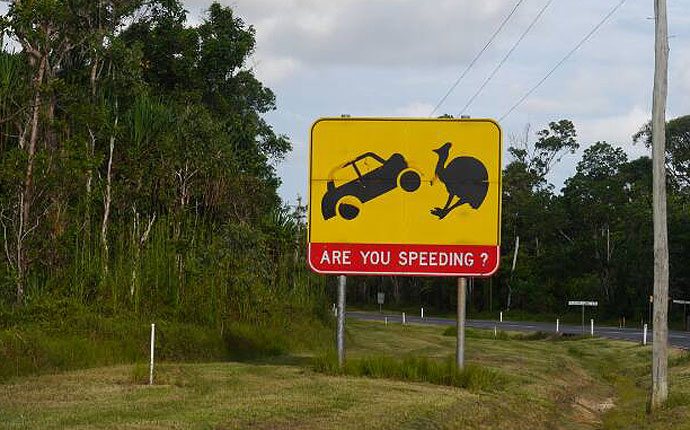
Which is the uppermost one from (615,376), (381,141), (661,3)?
(661,3)

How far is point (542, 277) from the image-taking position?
9556 centimetres

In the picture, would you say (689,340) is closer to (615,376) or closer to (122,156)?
(615,376)

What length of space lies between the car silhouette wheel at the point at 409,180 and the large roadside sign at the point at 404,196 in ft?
0.07

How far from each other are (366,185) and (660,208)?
6.24m

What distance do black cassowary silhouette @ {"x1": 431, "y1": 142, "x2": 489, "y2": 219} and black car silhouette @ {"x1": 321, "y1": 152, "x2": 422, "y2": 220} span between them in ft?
2.35

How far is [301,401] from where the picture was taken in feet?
55.4

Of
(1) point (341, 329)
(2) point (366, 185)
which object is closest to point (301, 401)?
(1) point (341, 329)

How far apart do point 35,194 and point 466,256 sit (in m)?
11.9

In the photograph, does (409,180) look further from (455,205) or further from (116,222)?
(116,222)

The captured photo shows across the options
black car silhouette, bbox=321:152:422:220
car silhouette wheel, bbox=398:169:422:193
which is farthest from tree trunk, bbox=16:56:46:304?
car silhouette wheel, bbox=398:169:422:193

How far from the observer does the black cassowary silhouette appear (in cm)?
2258

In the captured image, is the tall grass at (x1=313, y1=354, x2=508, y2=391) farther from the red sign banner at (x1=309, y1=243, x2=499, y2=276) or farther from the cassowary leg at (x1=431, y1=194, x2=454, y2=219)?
the cassowary leg at (x1=431, y1=194, x2=454, y2=219)

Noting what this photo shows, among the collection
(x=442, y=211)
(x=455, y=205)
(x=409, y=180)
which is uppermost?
(x=409, y=180)

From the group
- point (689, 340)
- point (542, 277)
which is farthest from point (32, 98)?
point (542, 277)
